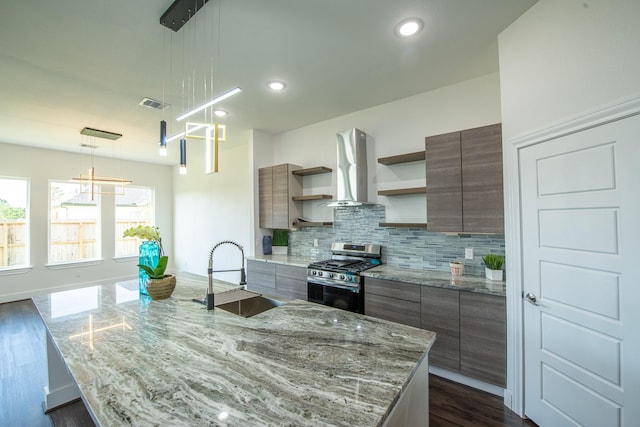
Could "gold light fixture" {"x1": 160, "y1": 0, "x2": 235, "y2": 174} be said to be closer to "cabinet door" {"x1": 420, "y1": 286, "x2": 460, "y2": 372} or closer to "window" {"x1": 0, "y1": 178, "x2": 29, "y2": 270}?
"cabinet door" {"x1": 420, "y1": 286, "x2": 460, "y2": 372}

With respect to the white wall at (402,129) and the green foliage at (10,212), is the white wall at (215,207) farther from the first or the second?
the green foliage at (10,212)

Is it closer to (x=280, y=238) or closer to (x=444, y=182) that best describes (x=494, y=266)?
(x=444, y=182)

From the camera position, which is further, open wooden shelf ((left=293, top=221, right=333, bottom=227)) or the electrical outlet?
open wooden shelf ((left=293, top=221, right=333, bottom=227))

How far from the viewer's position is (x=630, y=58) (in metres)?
1.34

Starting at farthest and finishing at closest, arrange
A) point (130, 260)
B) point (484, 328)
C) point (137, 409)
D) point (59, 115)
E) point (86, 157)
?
point (130, 260) → point (86, 157) → point (59, 115) → point (484, 328) → point (137, 409)

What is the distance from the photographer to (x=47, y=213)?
209 inches

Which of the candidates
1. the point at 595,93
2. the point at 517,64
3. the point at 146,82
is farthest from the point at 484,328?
the point at 146,82

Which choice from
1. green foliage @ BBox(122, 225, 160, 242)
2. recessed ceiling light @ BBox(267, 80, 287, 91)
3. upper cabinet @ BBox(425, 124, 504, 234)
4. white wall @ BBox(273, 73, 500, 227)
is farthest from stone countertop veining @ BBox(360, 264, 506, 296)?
recessed ceiling light @ BBox(267, 80, 287, 91)

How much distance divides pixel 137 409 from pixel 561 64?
108 inches

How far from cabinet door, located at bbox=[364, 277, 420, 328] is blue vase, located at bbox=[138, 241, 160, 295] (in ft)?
6.43

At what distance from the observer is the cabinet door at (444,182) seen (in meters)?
2.53

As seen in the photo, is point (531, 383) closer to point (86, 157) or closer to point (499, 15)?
point (499, 15)

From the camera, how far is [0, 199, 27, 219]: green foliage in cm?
488

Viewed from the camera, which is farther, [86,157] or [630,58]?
[86,157]
